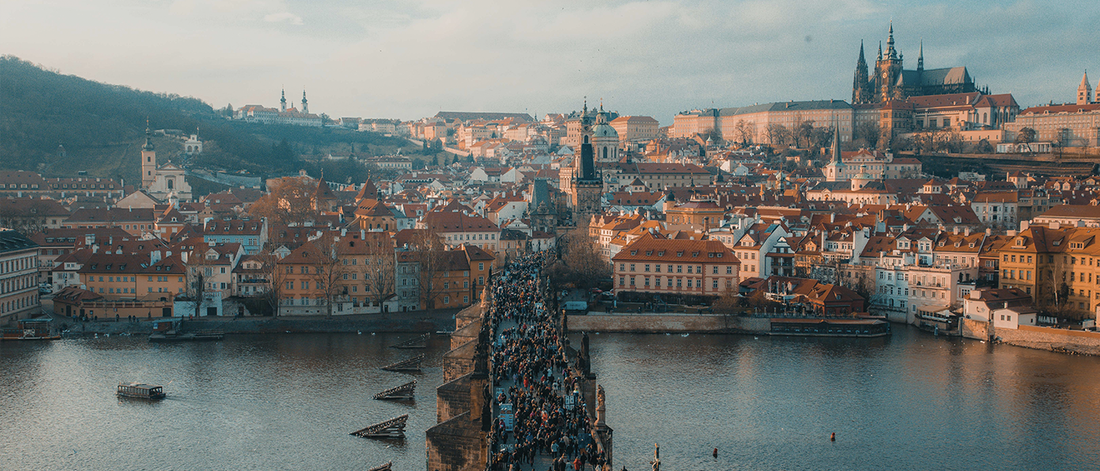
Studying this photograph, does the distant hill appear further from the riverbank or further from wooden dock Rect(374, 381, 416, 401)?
wooden dock Rect(374, 381, 416, 401)

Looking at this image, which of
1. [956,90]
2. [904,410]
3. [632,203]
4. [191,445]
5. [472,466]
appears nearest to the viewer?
[472,466]

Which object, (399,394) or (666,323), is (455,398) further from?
(666,323)

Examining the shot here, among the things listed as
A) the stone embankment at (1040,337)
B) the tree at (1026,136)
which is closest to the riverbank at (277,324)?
the stone embankment at (1040,337)

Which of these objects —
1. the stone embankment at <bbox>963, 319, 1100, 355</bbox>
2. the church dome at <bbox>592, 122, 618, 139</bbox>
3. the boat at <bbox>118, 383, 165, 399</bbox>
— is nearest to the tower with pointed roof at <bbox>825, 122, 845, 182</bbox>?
the church dome at <bbox>592, 122, 618, 139</bbox>

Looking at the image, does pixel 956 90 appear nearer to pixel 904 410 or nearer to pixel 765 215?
pixel 765 215

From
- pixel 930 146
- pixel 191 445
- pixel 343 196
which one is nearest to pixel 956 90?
pixel 930 146

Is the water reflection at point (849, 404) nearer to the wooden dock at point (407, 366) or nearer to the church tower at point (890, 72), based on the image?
the wooden dock at point (407, 366)
